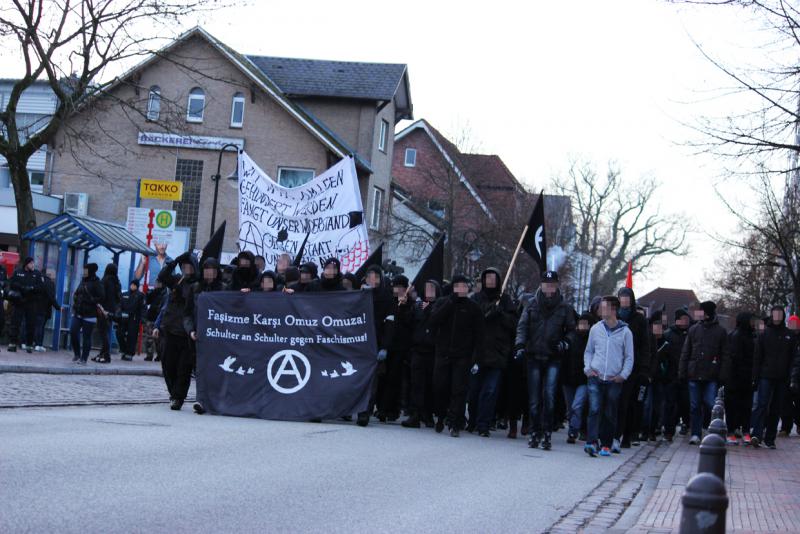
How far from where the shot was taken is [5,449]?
8.99 metres

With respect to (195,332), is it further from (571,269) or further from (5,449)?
(571,269)

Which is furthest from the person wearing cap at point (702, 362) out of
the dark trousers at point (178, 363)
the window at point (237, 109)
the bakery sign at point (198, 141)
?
the window at point (237, 109)

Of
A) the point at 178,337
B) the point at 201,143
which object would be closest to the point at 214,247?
the point at 178,337

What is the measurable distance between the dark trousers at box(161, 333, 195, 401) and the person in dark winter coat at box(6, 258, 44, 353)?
8410mm

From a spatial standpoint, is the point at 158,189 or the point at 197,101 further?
the point at 197,101

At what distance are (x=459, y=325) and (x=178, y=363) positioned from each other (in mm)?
3549

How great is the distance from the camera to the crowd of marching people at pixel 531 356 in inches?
536

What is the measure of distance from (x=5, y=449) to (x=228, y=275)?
717 cm

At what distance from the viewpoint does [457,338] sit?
1402 cm

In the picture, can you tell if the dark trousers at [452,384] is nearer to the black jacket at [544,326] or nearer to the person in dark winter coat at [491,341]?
the person in dark winter coat at [491,341]

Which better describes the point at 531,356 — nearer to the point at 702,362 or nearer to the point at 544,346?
the point at 544,346

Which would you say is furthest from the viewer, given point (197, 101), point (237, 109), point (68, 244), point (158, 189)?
point (197, 101)

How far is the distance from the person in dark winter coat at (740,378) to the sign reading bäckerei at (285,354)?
5.80 metres

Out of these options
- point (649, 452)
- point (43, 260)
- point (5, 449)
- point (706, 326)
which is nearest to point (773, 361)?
point (706, 326)
